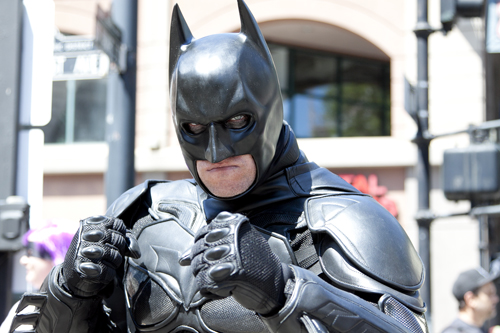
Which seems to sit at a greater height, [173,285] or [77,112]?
[77,112]

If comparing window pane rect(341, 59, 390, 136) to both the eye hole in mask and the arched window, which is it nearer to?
the arched window

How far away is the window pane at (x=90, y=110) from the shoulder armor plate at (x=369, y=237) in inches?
353

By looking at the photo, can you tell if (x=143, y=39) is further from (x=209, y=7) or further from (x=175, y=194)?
(x=175, y=194)

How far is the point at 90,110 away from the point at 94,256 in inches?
362

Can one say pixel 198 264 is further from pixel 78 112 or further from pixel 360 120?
pixel 78 112

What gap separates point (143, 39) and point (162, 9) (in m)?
0.50

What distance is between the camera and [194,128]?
→ 1910 millimetres

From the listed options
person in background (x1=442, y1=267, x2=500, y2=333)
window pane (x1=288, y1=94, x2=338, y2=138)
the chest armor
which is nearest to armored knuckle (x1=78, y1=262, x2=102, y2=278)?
the chest armor

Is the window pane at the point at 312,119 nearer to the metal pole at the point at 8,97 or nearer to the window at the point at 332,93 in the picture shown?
the window at the point at 332,93

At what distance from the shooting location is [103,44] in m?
4.29

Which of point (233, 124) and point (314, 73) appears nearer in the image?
point (233, 124)

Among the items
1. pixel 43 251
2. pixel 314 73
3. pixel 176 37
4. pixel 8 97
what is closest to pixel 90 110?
pixel 314 73

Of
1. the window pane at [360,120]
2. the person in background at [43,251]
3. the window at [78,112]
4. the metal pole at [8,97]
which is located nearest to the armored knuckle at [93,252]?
the metal pole at [8,97]

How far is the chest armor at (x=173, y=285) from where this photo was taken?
1.86 m
